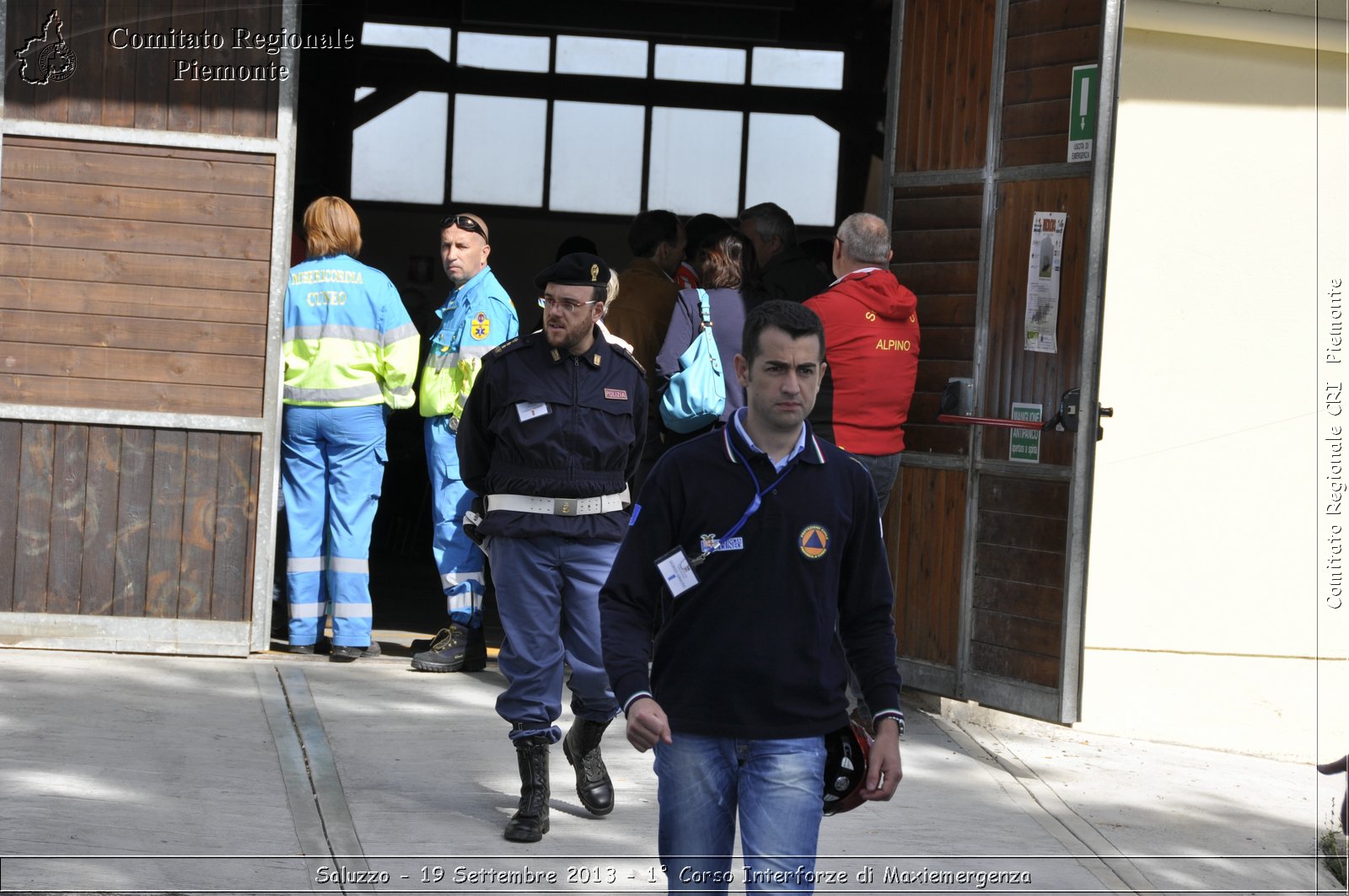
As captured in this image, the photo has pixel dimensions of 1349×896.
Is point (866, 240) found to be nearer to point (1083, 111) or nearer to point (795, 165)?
point (1083, 111)

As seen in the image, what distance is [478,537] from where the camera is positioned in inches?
192

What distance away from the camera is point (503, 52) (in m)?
15.0

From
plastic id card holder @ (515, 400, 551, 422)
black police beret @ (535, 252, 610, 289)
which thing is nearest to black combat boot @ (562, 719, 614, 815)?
plastic id card holder @ (515, 400, 551, 422)

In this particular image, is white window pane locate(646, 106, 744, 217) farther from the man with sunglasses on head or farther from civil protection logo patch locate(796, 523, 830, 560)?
civil protection logo patch locate(796, 523, 830, 560)

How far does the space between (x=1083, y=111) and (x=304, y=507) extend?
369cm

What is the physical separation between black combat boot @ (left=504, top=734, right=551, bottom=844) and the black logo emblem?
3.74 m

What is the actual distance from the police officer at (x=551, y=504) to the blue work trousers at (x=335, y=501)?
1.94m

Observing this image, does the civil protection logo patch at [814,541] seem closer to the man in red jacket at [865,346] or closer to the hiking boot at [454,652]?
the man in red jacket at [865,346]

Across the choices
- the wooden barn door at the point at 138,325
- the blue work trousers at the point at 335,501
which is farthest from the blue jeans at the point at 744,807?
the wooden barn door at the point at 138,325

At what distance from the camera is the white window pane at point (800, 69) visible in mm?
14984

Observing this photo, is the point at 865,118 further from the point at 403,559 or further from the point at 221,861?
the point at 221,861

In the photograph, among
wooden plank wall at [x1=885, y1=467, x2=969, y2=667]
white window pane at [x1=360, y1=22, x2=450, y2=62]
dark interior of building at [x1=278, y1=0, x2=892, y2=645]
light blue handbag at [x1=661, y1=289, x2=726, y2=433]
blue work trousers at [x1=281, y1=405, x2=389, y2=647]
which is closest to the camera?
light blue handbag at [x1=661, y1=289, x2=726, y2=433]

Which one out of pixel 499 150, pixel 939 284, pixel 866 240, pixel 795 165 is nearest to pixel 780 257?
pixel 939 284

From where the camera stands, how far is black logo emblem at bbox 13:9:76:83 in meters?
6.39
